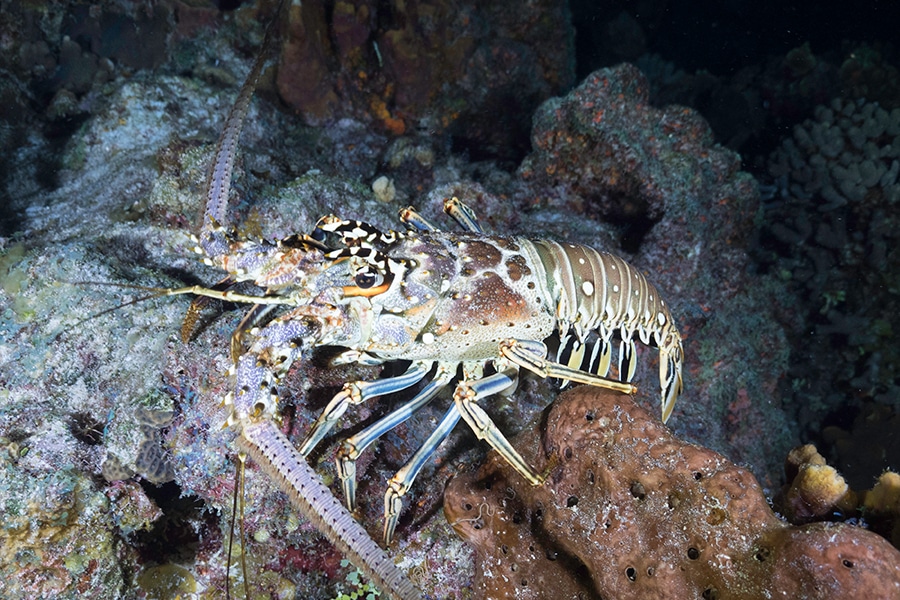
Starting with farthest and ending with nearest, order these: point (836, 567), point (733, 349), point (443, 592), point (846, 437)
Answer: point (846, 437) → point (733, 349) → point (443, 592) → point (836, 567)

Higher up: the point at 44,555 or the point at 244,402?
the point at 244,402

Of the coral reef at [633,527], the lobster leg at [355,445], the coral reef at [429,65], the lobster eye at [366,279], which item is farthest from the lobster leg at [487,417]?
the coral reef at [429,65]

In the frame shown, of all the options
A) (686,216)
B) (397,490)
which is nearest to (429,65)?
(686,216)

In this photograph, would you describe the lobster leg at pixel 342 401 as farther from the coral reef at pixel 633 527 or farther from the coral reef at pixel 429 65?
the coral reef at pixel 429 65

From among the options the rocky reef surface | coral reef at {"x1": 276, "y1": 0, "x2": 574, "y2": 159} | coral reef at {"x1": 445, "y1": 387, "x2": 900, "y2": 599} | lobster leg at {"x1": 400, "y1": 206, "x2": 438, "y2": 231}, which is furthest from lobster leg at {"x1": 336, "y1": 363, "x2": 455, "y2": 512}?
coral reef at {"x1": 276, "y1": 0, "x2": 574, "y2": 159}

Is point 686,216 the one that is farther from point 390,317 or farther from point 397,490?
point 397,490

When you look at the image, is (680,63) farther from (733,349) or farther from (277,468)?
(277,468)

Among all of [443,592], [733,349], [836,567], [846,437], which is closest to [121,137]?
[443,592]
